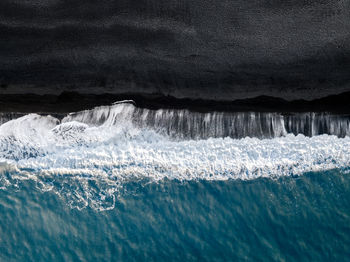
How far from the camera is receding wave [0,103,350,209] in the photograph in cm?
271

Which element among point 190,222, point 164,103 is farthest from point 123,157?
point 190,222

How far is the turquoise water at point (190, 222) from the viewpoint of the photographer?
2.61 meters

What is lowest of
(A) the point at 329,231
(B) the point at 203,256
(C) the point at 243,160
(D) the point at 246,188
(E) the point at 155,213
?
(B) the point at 203,256

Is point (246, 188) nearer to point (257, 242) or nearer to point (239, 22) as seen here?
point (257, 242)

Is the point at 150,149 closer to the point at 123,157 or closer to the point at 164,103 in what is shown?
the point at 123,157

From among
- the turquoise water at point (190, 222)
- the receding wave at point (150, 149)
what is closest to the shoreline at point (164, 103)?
the receding wave at point (150, 149)

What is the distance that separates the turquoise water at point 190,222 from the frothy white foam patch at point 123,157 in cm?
8

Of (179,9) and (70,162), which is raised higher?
(179,9)

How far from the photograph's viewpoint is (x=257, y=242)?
2.62m

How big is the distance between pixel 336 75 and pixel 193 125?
130cm

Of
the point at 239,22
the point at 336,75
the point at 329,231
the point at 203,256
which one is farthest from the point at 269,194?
the point at 239,22

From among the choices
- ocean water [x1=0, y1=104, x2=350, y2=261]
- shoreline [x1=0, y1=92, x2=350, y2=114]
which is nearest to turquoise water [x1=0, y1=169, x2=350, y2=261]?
ocean water [x1=0, y1=104, x2=350, y2=261]

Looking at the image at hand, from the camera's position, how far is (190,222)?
8.71ft

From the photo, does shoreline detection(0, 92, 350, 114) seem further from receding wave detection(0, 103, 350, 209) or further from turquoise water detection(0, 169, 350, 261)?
turquoise water detection(0, 169, 350, 261)
